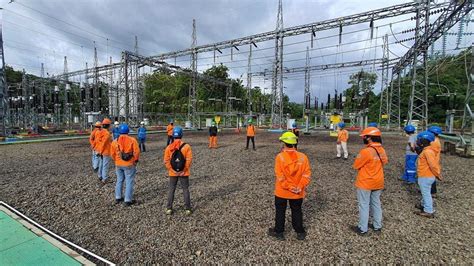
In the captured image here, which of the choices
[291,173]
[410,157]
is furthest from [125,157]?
[410,157]

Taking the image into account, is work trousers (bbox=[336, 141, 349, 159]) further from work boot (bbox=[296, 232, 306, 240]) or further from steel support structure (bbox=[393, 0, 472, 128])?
steel support structure (bbox=[393, 0, 472, 128])

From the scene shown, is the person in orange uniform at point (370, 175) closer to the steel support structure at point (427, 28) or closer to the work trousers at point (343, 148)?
the work trousers at point (343, 148)

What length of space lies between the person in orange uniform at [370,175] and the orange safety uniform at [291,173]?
0.96 m

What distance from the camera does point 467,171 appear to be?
7.83m

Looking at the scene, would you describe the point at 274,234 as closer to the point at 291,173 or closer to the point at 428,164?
the point at 291,173

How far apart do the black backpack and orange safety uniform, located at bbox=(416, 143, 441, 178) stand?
437 cm

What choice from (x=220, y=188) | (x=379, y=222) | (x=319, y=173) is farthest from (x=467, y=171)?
(x=220, y=188)

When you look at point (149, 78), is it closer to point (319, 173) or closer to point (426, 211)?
point (319, 173)

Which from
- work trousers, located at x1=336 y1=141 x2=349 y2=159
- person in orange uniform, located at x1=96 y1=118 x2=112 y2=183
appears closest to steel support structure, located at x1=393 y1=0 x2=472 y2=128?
work trousers, located at x1=336 y1=141 x2=349 y2=159

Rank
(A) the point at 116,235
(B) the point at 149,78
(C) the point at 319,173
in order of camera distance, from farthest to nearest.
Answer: (B) the point at 149,78, (C) the point at 319,173, (A) the point at 116,235

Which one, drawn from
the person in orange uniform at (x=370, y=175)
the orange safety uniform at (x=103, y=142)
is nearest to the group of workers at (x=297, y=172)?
the person in orange uniform at (x=370, y=175)

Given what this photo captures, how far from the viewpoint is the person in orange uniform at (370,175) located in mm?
3484

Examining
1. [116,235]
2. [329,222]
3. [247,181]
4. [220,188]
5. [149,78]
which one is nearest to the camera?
[116,235]

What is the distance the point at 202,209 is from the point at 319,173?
4.45 metres
